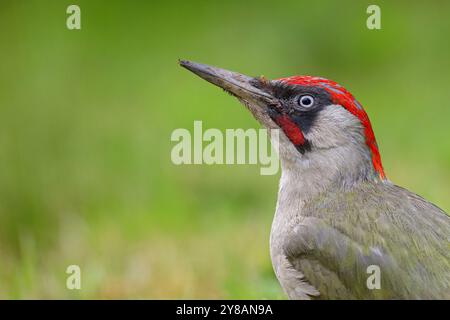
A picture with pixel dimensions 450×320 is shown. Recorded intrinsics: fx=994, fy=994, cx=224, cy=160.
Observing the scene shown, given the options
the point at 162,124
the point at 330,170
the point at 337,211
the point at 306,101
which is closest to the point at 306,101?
the point at 306,101

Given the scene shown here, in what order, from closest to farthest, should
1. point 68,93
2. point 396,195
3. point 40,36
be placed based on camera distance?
point 396,195 < point 68,93 < point 40,36

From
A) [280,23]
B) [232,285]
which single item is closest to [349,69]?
[280,23]

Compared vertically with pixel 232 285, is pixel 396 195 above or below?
above

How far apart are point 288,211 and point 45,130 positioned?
13.0 feet

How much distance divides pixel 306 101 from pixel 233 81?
37 cm

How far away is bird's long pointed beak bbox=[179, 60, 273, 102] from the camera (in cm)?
474

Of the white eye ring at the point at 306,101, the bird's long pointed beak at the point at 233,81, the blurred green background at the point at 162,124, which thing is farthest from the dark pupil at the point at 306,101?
the blurred green background at the point at 162,124

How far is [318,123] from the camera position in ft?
15.3

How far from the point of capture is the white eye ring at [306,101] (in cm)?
467

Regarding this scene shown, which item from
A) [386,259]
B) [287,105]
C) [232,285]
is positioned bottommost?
[232,285]

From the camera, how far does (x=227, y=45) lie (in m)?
10.5

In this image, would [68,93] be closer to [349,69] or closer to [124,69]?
[124,69]

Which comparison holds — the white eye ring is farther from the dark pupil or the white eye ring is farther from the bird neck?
the bird neck
